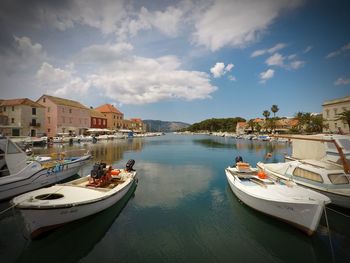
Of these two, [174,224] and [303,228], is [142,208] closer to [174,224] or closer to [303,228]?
[174,224]

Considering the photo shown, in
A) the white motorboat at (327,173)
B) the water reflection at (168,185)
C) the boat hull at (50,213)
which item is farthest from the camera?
the water reflection at (168,185)

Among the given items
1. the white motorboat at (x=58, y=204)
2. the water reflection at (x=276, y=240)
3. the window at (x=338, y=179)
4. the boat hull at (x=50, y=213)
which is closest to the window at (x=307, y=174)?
the window at (x=338, y=179)

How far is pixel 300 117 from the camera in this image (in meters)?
68.4

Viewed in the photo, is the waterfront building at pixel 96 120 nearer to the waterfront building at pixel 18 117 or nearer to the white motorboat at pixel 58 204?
the waterfront building at pixel 18 117

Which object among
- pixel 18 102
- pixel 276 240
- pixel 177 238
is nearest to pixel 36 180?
pixel 177 238

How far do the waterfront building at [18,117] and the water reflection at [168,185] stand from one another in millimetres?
44278

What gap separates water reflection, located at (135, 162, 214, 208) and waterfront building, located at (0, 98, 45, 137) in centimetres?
4428

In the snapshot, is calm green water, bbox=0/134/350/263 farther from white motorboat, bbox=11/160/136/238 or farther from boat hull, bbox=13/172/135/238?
white motorboat, bbox=11/160/136/238

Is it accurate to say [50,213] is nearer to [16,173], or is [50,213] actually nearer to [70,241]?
[70,241]

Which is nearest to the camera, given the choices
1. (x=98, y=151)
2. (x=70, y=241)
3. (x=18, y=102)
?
(x=70, y=241)

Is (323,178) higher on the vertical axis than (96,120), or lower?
lower

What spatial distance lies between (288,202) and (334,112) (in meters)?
60.4

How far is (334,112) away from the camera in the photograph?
53.3m

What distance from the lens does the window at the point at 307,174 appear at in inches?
450
